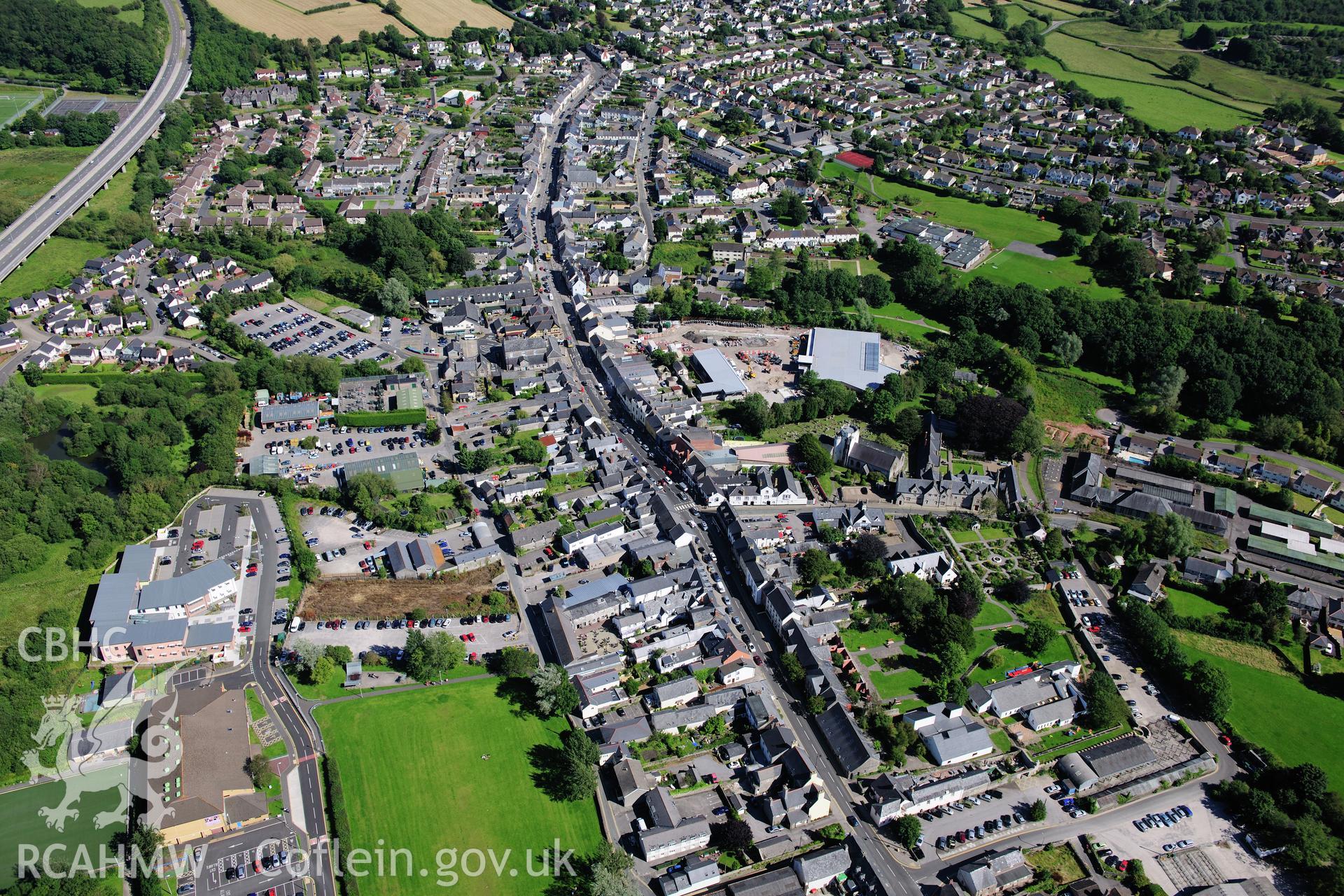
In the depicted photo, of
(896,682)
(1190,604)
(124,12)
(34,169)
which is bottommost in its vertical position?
(896,682)

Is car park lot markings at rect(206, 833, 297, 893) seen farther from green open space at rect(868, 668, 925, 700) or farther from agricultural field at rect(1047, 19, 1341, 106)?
agricultural field at rect(1047, 19, 1341, 106)

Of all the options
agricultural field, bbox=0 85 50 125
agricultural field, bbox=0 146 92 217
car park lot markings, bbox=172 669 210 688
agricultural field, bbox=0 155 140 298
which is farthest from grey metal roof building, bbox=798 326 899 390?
agricultural field, bbox=0 85 50 125

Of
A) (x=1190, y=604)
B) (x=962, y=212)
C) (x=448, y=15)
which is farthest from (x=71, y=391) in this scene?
(x=448, y=15)

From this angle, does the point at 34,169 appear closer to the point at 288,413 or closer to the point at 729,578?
the point at 288,413

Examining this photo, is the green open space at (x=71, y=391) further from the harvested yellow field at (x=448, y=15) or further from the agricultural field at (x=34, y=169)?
the harvested yellow field at (x=448, y=15)

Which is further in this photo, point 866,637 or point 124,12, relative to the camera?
point 124,12

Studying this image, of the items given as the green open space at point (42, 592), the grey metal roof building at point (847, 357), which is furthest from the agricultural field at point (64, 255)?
the grey metal roof building at point (847, 357)

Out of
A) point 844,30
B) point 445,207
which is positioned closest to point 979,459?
point 445,207
